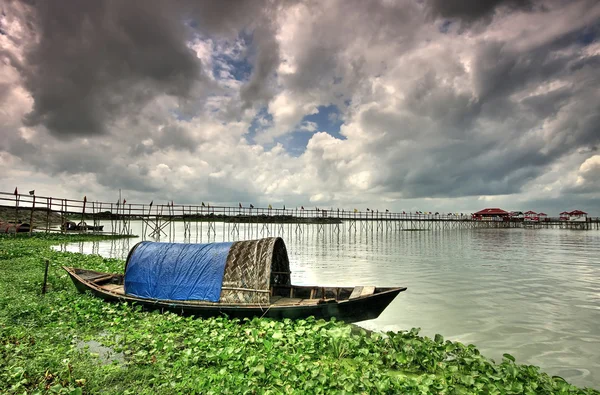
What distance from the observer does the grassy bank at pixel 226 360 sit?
4.92 meters

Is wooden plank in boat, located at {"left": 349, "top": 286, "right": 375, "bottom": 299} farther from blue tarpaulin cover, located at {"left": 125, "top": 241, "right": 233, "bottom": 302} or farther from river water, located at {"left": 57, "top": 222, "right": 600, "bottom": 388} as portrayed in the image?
blue tarpaulin cover, located at {"left": 125, "top": 241, "right": 233, "bottom": 302}

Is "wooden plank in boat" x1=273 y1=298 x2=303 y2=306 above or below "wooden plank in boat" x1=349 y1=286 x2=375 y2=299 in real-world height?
below

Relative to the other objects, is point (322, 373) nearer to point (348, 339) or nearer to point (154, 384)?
point (348, 339)

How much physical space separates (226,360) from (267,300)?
2.95m

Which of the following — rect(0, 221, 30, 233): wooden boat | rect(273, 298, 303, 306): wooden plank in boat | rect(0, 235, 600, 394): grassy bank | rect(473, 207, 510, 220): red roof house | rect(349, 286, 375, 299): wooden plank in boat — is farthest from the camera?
rect(473, 207, 510, 220): red roof house

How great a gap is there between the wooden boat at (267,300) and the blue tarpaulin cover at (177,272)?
16 centimetres

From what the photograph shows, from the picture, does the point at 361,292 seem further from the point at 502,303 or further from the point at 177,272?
the point at 502,303

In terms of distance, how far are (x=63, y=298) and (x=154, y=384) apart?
7.31 meters

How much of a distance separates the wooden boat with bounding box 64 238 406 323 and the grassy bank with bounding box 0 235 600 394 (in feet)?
1.36

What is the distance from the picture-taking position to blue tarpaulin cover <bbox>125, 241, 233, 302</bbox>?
9383 mm

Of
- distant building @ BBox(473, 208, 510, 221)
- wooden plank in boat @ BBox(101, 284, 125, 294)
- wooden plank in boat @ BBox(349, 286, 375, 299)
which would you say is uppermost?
distant building @ BBox(473, 208, 510, 221)

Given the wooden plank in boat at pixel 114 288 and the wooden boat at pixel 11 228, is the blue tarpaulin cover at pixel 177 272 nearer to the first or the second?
the wooden plank in boat at pixel 114 288

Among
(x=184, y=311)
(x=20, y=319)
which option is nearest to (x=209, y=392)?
(x=184, y=311)

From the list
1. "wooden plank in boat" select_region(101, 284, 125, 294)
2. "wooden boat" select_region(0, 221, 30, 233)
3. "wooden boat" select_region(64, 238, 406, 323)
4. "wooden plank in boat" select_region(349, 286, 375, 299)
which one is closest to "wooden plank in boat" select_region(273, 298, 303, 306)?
"wooden boat" select_region(64, 238, 406, 323)
